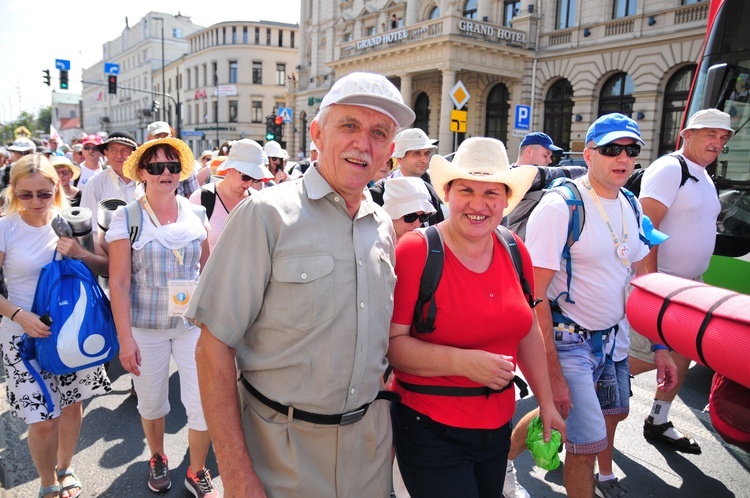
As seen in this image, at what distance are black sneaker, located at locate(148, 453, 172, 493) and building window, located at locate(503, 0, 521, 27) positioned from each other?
29.0m

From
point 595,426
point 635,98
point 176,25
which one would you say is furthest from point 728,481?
point 176,25

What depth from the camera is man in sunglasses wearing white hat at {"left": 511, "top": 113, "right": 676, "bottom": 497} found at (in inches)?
110

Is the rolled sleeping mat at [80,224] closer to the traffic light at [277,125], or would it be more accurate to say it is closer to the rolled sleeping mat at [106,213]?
the rolled sleeping mat at [106,213]

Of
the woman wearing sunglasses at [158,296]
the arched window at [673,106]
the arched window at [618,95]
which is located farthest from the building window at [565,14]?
the woman wearing sunglasses at [158,296]

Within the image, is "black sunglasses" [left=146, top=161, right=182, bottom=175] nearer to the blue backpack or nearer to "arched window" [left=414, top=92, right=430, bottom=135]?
the blue backpack

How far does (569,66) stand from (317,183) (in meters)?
26.8

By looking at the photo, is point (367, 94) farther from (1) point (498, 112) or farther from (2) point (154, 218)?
(1) point (498, 112)

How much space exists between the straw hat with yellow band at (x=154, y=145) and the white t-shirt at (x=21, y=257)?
65cm

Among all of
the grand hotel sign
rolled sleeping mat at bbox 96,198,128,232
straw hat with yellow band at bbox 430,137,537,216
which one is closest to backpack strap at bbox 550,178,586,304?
straw hat with yellow band at bbox 430,137,537,216

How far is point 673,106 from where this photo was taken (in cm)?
2231

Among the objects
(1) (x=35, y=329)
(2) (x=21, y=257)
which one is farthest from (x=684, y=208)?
(2) (x=21, y=257)

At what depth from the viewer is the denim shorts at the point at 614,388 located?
304 centimetres

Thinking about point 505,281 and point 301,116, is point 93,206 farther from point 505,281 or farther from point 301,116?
point 301,116

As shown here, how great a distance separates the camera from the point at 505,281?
2.24 meters
